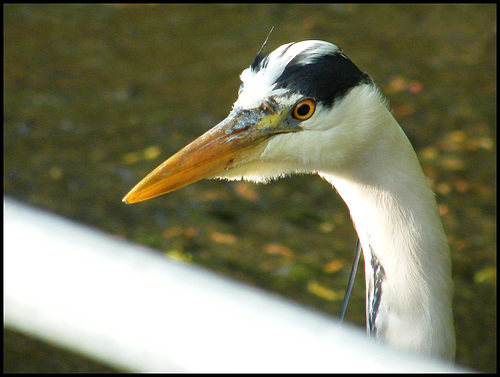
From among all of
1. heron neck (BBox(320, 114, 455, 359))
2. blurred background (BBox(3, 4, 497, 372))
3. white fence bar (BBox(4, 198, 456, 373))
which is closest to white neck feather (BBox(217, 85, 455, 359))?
heron neck (BBox(320, 114, 455, 359))

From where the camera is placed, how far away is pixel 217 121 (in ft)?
14.9

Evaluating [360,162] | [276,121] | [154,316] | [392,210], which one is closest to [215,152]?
[276,121]

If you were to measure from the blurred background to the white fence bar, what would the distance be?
102 inches

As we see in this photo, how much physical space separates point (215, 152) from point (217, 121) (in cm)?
279

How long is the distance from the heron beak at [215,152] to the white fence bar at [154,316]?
114cm

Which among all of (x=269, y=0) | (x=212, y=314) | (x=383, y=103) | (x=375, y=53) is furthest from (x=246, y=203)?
(x=212, y=314)

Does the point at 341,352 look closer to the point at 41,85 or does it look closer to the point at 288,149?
the point at 288,149

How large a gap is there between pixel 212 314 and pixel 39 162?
3890 millimetres

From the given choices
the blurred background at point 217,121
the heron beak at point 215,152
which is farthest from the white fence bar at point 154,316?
the blurred background at point 217,121

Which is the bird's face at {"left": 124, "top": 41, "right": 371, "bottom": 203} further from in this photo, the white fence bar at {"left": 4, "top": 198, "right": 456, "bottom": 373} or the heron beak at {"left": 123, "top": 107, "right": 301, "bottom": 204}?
the white fence bar at {"left": 4, "top": 198, "right": 456, "bottom": 373}

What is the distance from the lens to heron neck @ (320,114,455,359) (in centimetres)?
171

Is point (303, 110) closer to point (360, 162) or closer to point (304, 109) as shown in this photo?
point (304, 109)

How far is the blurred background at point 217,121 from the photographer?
3.51 meters

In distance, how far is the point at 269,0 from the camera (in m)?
5.89
